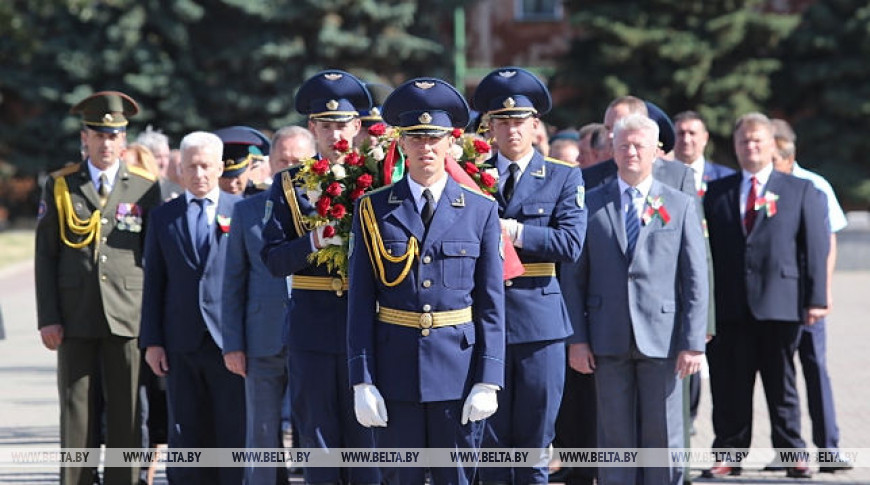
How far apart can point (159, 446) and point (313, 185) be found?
13.5ft

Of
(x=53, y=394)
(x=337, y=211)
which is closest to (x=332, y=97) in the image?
(x=337, y=211)

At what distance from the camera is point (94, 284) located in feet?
27.6

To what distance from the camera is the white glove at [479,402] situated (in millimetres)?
6078

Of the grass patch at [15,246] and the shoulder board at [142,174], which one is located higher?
the grass patch at [15,246]

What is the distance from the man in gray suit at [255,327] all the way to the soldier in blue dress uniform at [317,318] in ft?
1.90

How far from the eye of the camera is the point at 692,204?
25.8 feet

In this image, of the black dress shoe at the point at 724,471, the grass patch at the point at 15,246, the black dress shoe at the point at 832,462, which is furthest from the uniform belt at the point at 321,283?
the grass patch at the point at 15,246

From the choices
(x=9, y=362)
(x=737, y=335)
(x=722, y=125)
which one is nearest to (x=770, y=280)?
(x=737, y=335)

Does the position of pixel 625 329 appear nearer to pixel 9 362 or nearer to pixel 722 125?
pixel 9 362

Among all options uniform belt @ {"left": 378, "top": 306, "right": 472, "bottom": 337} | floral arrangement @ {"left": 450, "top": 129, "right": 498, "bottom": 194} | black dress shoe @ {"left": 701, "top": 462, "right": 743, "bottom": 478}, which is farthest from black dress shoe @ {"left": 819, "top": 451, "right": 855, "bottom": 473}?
uniform belt @ {"left": 378, "top": 306, "right": 472, "bottom": 337}

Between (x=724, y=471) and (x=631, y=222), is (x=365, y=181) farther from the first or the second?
(x=724, y=471)

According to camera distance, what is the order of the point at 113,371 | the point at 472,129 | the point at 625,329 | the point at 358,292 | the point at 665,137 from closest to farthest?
the point at 358,292, the point at 625,329, the point at 113,371, the point at 665,137, the point at 472,129

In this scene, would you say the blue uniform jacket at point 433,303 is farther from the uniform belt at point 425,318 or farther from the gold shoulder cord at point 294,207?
the gold shoulder cord at point 294,207

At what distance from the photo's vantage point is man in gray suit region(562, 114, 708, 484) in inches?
303
